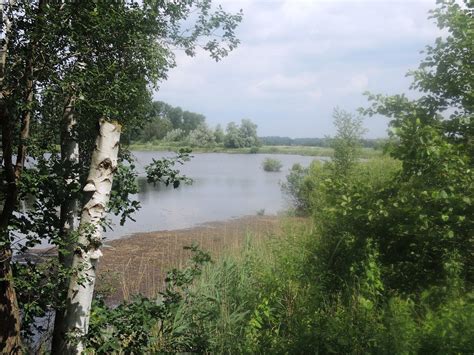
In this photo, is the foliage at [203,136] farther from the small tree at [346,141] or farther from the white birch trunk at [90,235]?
the white birch trunk at [90,235]

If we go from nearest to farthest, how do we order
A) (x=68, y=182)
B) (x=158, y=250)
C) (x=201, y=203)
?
(x=68, y=182) → (x=158, y=250) → (x=201, y=203)

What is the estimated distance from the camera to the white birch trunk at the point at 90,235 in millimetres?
2872

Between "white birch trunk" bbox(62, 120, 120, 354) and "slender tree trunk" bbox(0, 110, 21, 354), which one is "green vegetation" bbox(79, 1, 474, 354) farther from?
"slender tree trunk" bbox(0, 110, 21, 354)

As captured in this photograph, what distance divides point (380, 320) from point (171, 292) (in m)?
1.88

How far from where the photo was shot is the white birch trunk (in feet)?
9.42

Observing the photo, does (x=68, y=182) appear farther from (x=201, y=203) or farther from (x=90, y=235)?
(x=201, y=203)

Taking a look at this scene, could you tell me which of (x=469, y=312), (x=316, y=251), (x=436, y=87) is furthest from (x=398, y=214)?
(x=316, y=251)

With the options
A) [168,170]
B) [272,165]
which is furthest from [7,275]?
[272,165]

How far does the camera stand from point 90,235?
2.85 m

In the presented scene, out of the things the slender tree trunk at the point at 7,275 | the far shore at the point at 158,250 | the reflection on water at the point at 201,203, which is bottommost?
the reflection on water at the point at 201,203

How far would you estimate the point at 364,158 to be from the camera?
14.7m

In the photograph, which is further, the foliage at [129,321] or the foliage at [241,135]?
the foliage at [241,135]

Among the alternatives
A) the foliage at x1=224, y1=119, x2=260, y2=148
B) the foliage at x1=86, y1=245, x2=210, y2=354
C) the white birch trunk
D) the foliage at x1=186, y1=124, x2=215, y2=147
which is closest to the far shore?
the foliage at x1=86, y1=245, x2=210, y2=354

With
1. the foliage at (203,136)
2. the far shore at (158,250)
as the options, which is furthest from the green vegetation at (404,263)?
the foliage at (203,136)
